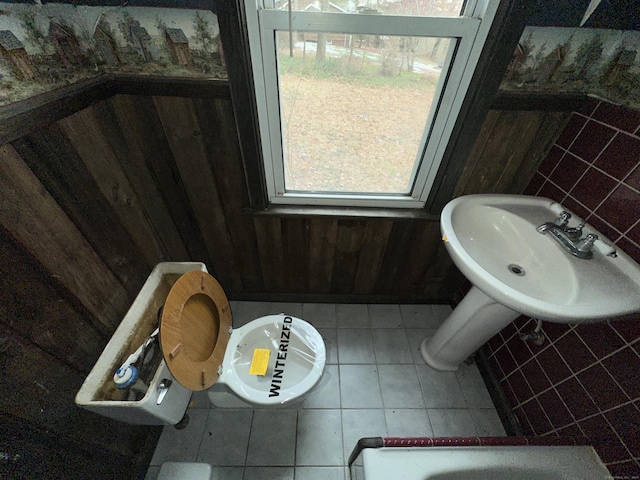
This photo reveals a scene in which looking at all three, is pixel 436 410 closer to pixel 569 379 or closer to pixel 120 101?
pixel 569 379

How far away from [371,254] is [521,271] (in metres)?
0.65

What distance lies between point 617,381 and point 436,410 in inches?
26.5

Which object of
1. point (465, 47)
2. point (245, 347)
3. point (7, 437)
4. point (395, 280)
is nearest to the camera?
point (7, 437)

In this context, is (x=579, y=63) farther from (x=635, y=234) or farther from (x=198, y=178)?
(x=198, y=178)

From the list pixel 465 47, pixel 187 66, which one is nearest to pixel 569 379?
pixel 465 47

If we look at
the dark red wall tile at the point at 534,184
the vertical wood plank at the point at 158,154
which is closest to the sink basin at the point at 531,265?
the dark red wall tile at the point at 534,184

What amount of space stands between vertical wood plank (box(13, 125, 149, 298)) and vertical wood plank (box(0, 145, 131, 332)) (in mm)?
21

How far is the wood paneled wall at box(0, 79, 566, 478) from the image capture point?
0.61 metres

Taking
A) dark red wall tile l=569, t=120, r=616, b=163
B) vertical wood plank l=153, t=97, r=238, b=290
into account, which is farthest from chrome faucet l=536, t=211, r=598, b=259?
vertical wood plank l=153, t=97, r=238, b=290

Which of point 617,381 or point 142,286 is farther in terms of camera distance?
point 142,286

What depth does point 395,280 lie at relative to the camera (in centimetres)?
152

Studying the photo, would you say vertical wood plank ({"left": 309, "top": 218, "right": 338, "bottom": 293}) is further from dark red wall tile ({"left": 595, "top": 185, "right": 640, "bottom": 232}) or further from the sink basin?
dark red wall tile ({"left": 595, "top": 185, "right": 640, "bottom": 232})

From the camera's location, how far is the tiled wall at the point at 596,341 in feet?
2.56

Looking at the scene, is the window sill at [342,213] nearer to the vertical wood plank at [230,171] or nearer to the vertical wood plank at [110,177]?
the vertical wood plank at [230,171]
